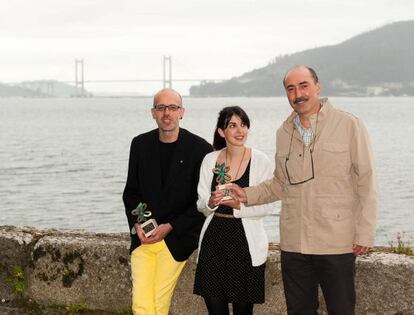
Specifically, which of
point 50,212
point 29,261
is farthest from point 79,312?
point 50,212

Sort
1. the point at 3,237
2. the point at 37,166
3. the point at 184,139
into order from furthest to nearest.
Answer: the point at 37,166
the point at 3,237
the point at 184,139

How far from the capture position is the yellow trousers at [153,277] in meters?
4.31

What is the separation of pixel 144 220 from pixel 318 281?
4.07 feet

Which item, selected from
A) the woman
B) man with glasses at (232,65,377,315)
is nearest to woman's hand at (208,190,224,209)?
the woman

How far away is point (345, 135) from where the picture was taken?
3.78 metres

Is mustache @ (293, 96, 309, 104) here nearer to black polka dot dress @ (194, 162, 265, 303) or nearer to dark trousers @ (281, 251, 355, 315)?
black polka dot dress @ (194, 162, 265, 303)

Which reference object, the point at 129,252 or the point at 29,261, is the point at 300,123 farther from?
the point at 29,261

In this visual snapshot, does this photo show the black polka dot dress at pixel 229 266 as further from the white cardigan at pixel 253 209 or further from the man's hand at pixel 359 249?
the man's hand at pixel 359 249

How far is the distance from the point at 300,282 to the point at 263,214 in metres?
0.54

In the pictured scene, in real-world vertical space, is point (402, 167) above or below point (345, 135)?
below

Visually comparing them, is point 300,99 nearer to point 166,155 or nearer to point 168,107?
point 168,107

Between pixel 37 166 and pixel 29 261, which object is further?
pixel 37 166

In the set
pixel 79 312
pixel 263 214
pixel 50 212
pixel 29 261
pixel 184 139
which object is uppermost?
pixel 184 139

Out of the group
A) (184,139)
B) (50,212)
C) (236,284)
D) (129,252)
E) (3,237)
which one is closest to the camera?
(236,284)
